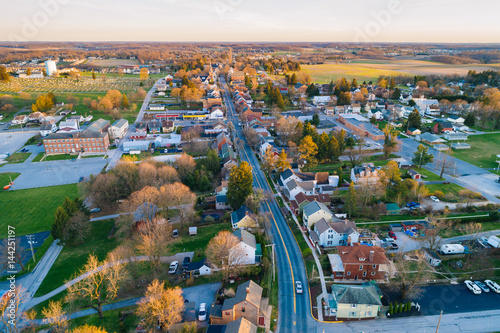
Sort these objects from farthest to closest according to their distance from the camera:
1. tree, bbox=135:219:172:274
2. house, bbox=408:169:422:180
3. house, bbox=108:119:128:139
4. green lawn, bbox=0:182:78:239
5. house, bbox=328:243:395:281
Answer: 1. house, bbox=108:119:128:139
2. house, bbox=408:169:422:180
3. green lawn, bbox=0:182:78:239
4. tree, bbox=135:219:172:274
5. house, bbox=328:243:395:281

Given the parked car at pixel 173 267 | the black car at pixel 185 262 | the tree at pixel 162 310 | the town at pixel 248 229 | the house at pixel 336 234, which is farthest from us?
the house at pixel 336 234

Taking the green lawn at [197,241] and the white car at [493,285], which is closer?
the white car at [493,285]

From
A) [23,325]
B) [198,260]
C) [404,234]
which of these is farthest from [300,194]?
[23,325]

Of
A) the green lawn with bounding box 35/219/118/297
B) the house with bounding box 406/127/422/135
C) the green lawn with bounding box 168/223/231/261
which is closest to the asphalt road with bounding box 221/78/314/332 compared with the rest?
the green lawn with bounding box 168/223/231/261

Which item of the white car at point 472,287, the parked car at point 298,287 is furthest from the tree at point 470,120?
the parked car at point 298,287

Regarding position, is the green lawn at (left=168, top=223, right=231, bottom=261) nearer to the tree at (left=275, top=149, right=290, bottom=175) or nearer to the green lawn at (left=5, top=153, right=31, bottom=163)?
the tree at (left=275, top=149, right=290, bottom=175)

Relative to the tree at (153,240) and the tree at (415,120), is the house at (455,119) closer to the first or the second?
the tree at (415,120)

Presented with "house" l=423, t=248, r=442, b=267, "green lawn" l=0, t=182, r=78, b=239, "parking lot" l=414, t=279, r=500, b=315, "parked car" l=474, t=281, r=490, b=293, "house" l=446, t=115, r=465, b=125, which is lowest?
"green lawn" l=0, t=182, r=78, b=239
